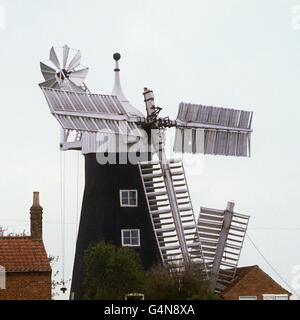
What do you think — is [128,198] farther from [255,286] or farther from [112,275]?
[255,286]

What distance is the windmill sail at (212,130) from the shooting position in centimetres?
3691

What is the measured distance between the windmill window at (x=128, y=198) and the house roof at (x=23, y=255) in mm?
3670

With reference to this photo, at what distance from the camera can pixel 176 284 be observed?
31.3m

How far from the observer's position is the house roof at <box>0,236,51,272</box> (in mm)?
32750

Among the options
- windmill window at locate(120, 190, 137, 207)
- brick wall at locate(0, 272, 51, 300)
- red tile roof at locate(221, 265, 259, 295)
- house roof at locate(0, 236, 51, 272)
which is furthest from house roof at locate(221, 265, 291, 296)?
house roof at locate(0, 236, 51, 272)

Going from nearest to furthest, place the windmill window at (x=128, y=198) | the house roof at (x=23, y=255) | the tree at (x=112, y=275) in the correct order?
the house roof at (x=23, y=255)
the tree at (x=112, y=275)
the windmill window at (x=128, y=198)

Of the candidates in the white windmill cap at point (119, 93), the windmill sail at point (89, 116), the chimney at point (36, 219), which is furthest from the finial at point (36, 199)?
the white windmill cap at point (119, 93)

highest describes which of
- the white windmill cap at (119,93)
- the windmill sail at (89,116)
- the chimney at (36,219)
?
the white windmill cap at (119,93)

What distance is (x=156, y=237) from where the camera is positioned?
112 ft

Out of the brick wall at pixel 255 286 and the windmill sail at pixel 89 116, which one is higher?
the windmill sail at pixel 89 116

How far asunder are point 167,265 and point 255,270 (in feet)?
13.8

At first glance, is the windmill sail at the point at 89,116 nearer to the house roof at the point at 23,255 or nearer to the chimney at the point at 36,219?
the chimney at the point at 36,219
